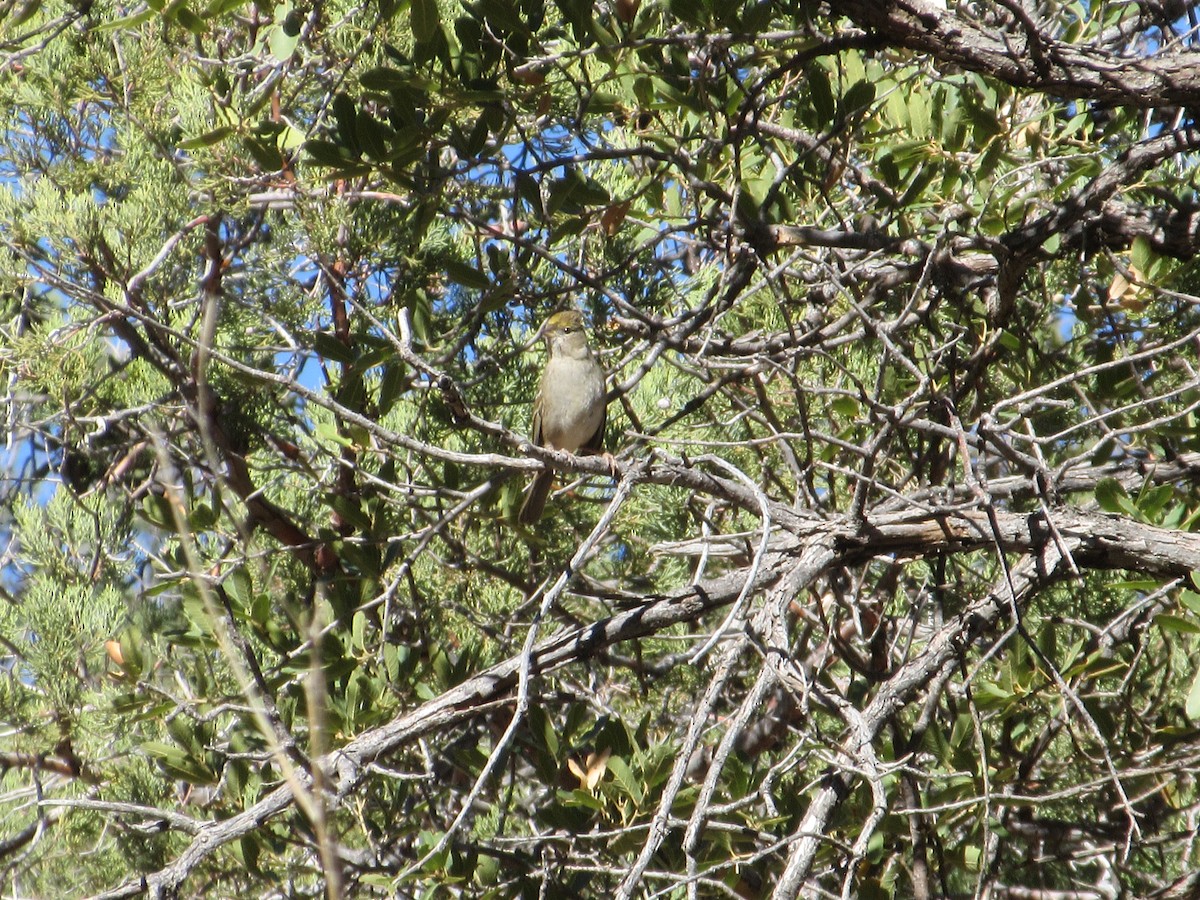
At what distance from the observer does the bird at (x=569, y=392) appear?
5.18 metres

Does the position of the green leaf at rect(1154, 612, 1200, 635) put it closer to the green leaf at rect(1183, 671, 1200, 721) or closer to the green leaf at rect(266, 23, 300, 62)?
the green leaf at rect(1183, 671, 1200, 721)

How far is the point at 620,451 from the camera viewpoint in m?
4.42

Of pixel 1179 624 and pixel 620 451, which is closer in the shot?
pixel 1179 624

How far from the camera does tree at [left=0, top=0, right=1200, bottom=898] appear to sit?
2857 millimetres

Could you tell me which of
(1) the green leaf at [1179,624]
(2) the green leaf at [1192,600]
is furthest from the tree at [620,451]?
(2) the green leaf at [1192,600]

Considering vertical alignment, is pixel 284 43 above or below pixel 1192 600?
above

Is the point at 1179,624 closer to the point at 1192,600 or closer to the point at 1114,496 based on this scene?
the point at 1192,600

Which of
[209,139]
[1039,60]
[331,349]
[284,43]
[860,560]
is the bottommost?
[860,560]

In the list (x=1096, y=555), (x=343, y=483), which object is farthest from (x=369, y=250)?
(x=1096, y=555)

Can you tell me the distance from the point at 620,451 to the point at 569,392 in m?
0.93

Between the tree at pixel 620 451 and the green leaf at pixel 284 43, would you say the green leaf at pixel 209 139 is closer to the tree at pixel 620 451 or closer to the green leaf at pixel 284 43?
the tree at pixel 620 451

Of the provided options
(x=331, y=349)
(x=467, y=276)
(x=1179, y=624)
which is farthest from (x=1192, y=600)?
(x=331, y=349)

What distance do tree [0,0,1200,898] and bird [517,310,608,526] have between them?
229mm

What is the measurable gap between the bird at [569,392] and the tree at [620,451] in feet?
0.75
